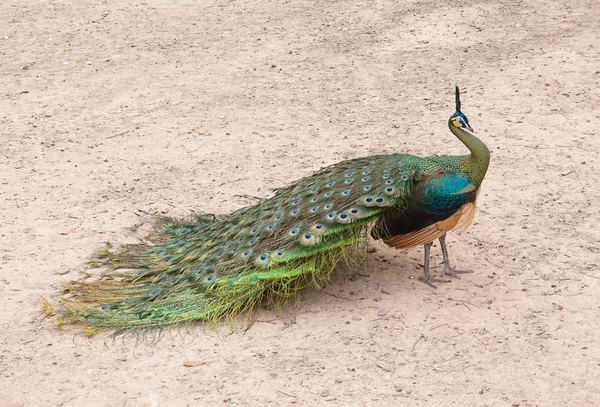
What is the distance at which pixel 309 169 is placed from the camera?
318 inches

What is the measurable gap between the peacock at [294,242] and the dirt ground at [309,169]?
209mm

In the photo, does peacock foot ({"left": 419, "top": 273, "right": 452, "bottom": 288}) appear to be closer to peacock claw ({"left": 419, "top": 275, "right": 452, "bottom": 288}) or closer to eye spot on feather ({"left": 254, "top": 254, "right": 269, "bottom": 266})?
peacock claw ({"left": 419, "top": 275, "right": 452, "bottom": 288})

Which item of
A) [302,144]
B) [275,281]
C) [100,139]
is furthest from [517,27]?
[275,281]

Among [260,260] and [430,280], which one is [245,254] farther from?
[430,280]

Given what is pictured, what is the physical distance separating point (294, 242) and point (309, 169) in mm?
2564

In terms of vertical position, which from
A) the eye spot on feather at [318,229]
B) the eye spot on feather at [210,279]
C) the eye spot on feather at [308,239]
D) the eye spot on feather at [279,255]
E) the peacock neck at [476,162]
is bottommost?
the eye spot on feather at [210,279]

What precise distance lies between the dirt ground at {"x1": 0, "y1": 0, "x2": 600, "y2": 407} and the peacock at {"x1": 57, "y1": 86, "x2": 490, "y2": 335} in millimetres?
209

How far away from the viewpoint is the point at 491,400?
4.84m

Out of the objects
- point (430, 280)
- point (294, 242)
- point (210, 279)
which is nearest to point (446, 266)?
point (430, 280)

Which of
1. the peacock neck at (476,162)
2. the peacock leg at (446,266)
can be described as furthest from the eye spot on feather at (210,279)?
the peacock neck at (476,162)

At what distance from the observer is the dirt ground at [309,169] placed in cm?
518

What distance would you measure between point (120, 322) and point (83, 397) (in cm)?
64

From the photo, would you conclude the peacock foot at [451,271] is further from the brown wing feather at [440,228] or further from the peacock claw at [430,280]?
the brown wing feather at [440,228]

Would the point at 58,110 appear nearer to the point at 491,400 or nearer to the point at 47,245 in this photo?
the point at 47,245
